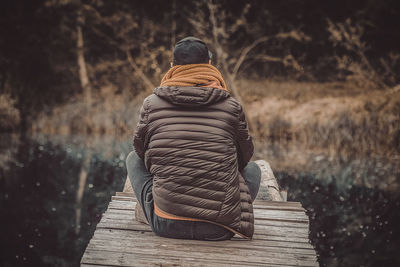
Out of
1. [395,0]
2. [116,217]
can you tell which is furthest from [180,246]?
[395,0]

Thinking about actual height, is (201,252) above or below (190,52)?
below

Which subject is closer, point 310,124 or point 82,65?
point 310,124

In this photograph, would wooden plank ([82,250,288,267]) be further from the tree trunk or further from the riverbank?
the tree trunk

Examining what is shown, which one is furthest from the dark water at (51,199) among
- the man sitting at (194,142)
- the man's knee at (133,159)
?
the man sitting at (194,142)

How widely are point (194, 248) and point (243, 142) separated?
707 mm

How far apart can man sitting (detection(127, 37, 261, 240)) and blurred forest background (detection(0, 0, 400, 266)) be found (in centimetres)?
536

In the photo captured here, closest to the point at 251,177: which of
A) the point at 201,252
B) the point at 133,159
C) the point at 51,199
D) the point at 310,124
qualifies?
the point at 201,252

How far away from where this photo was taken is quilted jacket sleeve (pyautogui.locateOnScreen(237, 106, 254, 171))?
2.42m

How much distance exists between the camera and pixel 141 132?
7.98 ft

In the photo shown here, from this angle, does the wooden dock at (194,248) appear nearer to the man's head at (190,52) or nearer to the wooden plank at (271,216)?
the wooden plank at (271,216)

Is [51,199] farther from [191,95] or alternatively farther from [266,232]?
[191,95]

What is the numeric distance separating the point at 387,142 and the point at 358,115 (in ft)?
3.05

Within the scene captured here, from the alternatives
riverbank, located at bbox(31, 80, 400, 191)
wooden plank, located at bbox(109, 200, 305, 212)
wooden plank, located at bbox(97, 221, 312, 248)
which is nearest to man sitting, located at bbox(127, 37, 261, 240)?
wooden plank, located at bbox(97, 221, 312, 248)

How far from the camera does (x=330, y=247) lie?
5074 millimetres
